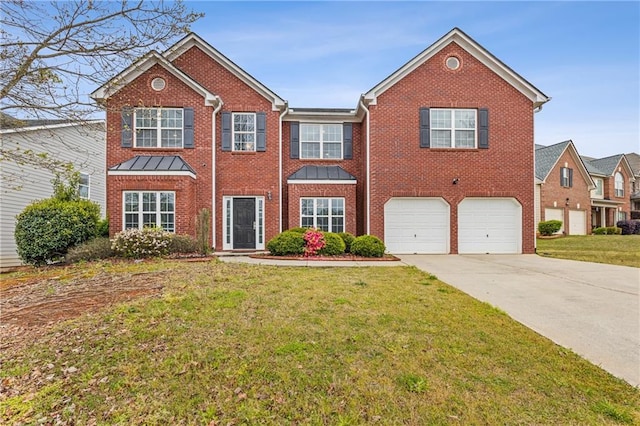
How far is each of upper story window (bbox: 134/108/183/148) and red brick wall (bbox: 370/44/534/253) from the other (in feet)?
26.8

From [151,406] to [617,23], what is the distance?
670 inches

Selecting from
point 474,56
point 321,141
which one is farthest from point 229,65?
point 474,56

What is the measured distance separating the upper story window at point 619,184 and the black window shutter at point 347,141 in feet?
105

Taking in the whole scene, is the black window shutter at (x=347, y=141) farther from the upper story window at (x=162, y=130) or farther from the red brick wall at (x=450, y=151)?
the upper story window at (x=162, y=130)

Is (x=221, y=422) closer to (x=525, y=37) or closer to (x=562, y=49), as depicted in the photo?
(x=525, y=37)

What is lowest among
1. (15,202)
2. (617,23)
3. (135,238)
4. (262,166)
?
(135,238)

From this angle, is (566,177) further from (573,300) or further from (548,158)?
(573,300)

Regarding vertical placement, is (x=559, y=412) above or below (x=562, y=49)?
below

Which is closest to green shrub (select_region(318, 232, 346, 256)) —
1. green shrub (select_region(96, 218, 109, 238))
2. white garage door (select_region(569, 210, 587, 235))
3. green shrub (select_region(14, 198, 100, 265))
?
green shrub (select_region(96, 218, 109, 238))

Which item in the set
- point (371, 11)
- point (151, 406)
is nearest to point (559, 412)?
point (151, 406)

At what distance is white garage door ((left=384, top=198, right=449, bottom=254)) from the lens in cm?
1406

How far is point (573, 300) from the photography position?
20.0 feet

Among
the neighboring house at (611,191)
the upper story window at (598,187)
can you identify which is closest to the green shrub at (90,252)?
the neighboring house at (611,191)

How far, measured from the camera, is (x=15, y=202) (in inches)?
523
